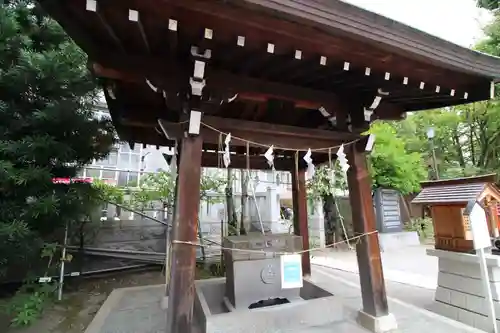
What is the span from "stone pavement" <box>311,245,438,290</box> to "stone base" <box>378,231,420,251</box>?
23cm

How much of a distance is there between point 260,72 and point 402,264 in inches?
259

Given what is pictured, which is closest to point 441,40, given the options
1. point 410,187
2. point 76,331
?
point 76,331

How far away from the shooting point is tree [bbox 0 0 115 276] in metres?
3.47

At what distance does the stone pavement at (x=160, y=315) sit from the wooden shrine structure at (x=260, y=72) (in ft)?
1.30

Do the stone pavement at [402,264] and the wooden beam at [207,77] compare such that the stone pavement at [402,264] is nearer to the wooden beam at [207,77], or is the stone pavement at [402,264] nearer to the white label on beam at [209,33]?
the wooden beam at [207,77]

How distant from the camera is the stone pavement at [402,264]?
216 inches

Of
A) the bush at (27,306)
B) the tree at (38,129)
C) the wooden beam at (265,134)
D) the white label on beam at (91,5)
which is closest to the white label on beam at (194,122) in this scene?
the wooden beam at (265,134)

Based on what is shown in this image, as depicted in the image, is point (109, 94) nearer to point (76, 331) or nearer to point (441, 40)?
point (76, 331)

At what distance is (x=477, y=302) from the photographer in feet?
10.5

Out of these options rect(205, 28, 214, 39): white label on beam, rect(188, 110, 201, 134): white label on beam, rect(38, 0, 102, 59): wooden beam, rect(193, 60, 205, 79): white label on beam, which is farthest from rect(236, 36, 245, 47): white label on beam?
rect(38, 0, 102, 59): wooden beam

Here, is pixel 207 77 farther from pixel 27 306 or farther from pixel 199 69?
pixel 27 306

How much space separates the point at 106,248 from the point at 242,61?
5249 millimetres

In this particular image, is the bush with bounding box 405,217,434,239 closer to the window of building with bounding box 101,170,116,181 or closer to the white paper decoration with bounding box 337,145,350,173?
the white paper decoration with bounding box 337,145,350,173

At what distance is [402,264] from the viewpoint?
688 cm
